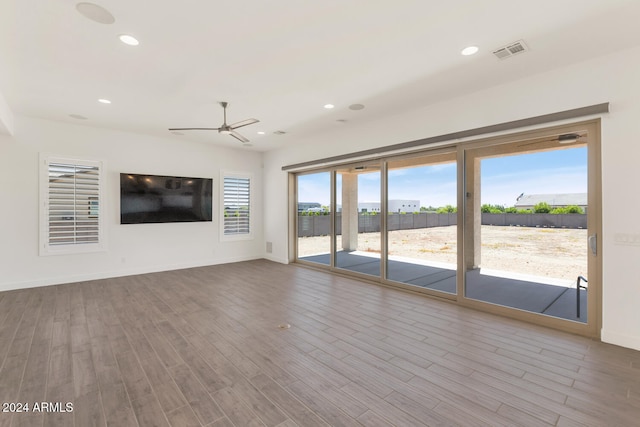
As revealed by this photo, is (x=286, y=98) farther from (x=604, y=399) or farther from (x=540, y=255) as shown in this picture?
(x=604, y=399)

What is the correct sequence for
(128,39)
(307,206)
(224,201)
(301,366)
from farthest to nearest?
1. (224,201)
2. (307,206)
3. (128,39)
4. (301,366)

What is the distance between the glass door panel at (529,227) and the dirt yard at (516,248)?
10 millimetres

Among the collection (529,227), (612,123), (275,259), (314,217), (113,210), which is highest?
(612,123)

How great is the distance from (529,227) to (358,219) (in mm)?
2942

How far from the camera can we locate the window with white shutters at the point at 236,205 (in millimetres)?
7363

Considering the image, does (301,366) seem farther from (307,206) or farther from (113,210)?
(113,210)

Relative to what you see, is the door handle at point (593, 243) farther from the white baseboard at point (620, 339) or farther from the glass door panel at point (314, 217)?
the glass door panel at point (314, 217)

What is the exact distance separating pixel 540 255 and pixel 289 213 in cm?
507

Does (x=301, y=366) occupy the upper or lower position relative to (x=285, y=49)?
lower

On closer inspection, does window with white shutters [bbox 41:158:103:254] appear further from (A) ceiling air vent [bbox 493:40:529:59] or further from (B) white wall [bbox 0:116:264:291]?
(A) ceiling air vent [bbox 493:40:529:59]

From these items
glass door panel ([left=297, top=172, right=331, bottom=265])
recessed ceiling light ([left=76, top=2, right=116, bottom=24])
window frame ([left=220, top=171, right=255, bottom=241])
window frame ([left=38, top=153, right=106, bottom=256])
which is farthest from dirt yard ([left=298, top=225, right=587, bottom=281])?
window frame ([left=38, top=153, right=106, bottom=256])

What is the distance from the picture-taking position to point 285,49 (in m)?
2.92

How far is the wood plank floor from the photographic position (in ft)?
6.47

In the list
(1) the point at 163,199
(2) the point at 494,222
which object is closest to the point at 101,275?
(1) the point at 163,199
